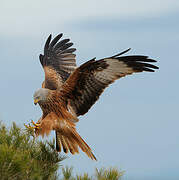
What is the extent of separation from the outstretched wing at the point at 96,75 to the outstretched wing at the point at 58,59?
158 centimetres

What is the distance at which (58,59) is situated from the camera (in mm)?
8484

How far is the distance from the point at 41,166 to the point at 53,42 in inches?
166

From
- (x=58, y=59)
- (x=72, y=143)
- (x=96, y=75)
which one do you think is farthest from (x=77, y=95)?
(x=58, y=59)

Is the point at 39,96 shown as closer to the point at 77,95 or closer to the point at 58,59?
the point at 77,95

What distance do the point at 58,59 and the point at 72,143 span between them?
2.88 meters

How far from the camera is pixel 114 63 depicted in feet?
18.8

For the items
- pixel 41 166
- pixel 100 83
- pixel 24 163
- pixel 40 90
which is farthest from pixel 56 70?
pixel 24 163

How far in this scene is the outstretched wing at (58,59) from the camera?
7975mm

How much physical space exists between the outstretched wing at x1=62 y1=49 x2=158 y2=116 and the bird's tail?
51cm

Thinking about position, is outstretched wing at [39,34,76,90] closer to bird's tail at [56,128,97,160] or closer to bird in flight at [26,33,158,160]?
bird in flight at [26,33,158,160]

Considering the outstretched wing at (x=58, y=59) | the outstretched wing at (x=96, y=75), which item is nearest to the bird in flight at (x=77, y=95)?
the outstretched wing at (x=96, y=75)

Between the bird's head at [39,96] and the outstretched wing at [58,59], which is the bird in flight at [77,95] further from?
the outstretched wing at [58,59]

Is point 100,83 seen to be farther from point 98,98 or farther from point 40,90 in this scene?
point 40,90

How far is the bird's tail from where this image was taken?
583cm
